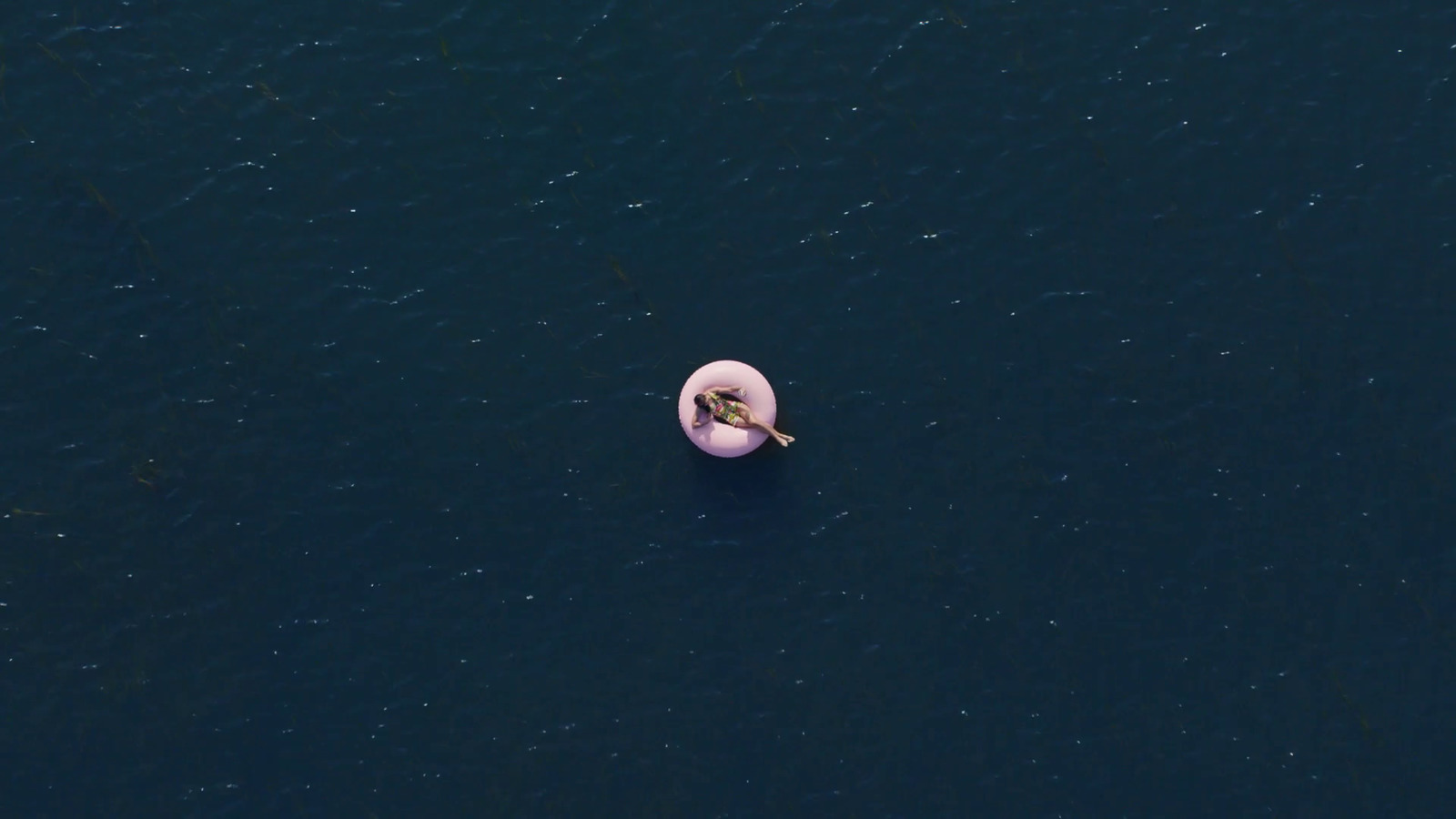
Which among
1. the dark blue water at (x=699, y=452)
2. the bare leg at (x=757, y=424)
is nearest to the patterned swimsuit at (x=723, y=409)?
the bare leg at (x=757, y=424)

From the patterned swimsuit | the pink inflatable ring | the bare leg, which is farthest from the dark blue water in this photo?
the patterned swimsuit

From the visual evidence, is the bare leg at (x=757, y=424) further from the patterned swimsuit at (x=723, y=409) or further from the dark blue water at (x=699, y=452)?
the dark blue water at (x=699, y=452)

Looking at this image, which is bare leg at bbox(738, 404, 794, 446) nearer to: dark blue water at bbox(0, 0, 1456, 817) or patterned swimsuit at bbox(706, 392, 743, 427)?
patterned swimsuit at bbox(706, 392, 743, 427)

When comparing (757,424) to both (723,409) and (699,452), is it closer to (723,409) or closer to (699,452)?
(723,409)

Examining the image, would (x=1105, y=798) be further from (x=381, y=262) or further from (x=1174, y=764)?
(x=381, y=262)

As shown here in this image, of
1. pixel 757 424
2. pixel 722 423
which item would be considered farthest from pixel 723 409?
pixel 757 424

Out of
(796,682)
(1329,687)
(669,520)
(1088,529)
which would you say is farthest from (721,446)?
(1329,687)
